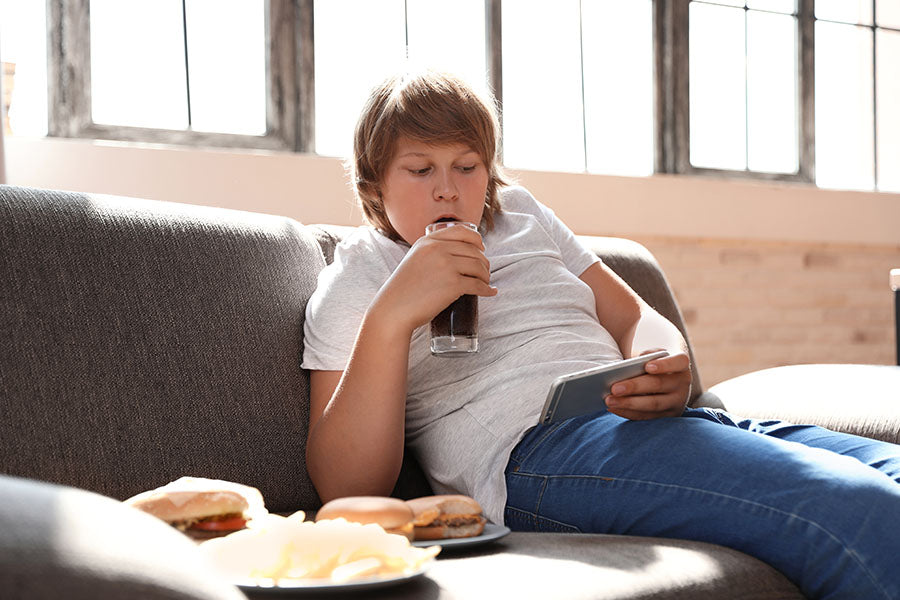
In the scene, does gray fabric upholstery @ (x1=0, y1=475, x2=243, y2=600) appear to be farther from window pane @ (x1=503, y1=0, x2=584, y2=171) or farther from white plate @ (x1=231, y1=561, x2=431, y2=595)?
window pane @ (x1=503, y1=0, x2=584, y2=171)

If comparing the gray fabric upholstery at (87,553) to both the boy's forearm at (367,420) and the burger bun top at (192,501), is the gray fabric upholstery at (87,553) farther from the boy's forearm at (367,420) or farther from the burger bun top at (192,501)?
the boy's forearm at (367,420)

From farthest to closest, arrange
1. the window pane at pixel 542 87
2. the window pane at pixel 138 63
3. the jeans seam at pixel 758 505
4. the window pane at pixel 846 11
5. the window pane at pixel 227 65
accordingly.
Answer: the window pane at pixel 846 11 → the window pane at pixel 542 87 → the window pane at pixel 227 65 → the window pane at pixel 138 63 → the jeans seam at pixel 758 505

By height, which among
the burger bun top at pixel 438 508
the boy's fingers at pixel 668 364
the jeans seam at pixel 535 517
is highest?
the boy's fingers at pixel 668 364

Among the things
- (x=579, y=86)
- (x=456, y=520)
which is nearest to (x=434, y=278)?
(x=456, y=520)

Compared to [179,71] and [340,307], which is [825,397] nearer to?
[340,307]

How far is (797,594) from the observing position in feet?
4.00

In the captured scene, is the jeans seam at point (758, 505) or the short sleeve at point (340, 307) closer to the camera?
the jeans seam at point (758, 505)

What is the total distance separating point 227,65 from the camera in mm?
3363

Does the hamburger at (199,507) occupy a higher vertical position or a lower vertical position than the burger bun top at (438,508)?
higher

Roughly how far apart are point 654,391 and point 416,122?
56 cm

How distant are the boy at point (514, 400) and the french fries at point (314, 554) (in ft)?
1.52

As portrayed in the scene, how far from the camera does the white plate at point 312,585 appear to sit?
92cm

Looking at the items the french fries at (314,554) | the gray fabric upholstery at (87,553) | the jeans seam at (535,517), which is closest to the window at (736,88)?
the jeans seam at (535,517)

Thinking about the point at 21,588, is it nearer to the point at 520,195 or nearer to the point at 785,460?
the point at 785,460
